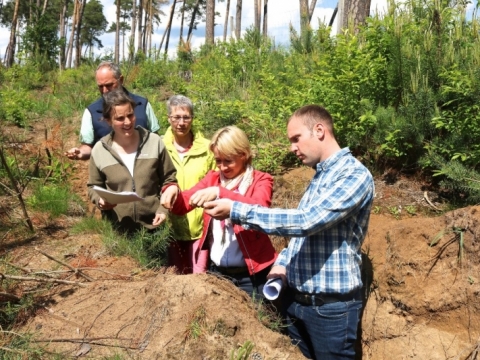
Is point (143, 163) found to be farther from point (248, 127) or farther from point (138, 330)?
point (248, 127)

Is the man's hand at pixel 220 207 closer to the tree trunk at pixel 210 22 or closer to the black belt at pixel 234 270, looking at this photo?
the black belt at pixel 234 270

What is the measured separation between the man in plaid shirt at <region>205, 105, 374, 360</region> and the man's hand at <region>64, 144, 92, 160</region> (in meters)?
1.62

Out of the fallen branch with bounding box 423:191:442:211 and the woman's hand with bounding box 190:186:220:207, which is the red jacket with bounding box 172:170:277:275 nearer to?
the woman's hand with bounding box 190:186:220:207

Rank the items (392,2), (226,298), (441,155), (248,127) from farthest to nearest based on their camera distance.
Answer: (248,127), (392,2), (441,155), (226,298)

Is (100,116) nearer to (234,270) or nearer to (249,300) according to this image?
(234,270)

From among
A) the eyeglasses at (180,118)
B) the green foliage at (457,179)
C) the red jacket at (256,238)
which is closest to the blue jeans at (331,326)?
the red jacket at (256,238)

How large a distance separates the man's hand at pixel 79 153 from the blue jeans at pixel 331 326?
1987 millimetres

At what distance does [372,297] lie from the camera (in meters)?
3.59

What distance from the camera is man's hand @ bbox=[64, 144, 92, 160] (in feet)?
11.5

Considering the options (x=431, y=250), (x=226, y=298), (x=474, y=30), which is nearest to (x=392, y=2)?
(x=474, y=30)

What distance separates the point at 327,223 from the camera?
7.04 ft

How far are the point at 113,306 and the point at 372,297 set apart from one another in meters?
1.92

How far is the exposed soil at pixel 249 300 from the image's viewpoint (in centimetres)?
248

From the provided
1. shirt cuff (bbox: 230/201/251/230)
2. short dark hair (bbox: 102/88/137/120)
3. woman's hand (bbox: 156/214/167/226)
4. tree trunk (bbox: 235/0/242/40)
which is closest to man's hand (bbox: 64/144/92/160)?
short dark hair (bbox: 102/88/137/120)
